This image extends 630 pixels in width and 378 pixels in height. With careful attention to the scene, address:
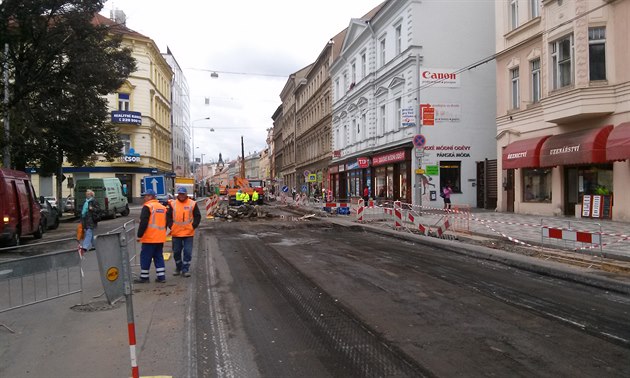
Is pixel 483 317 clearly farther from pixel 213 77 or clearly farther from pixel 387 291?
pixel 213 77

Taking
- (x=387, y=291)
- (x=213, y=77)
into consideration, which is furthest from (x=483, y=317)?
(x=213, y=77)

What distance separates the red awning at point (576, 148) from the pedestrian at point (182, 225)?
47.8 ft

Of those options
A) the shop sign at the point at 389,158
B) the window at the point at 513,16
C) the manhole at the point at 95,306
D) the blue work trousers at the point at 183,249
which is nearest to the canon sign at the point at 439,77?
the shop sign at the point at 389,158

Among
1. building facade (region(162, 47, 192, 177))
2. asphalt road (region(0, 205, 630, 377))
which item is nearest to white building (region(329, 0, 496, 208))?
asphalt road (region(0, 205, 630, 377))

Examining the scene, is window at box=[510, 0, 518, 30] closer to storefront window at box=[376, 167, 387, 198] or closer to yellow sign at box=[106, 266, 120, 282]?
storefront window at box=[376, 167, 387, 198]

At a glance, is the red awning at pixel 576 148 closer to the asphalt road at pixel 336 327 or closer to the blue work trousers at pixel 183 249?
the asphalt road at pixel 336 327

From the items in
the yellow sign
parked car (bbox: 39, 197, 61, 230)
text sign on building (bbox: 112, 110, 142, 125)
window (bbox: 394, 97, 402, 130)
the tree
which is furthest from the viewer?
text sign on building (bbox: 112, 110, 142, 125)

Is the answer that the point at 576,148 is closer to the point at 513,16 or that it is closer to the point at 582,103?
the point at 582,103

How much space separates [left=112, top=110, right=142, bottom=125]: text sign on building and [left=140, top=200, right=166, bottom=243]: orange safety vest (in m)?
42.2

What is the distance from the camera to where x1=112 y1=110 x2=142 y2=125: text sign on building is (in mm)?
47062

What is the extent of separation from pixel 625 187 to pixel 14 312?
17.9 metres

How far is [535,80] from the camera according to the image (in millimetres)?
21500

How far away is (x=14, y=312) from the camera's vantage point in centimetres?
660

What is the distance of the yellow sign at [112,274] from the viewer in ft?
17.0
